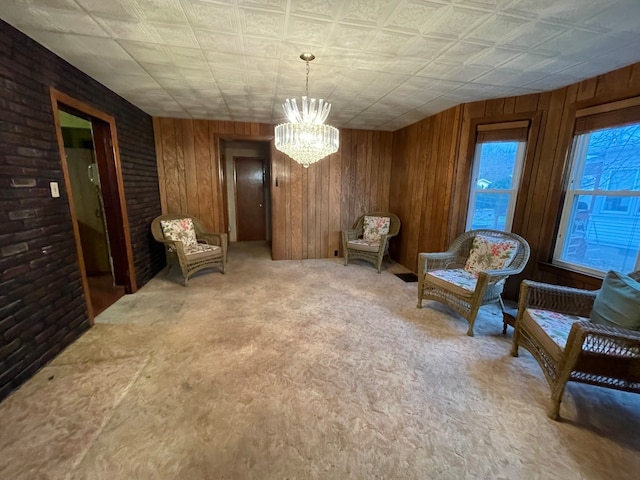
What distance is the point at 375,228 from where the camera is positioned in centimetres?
435

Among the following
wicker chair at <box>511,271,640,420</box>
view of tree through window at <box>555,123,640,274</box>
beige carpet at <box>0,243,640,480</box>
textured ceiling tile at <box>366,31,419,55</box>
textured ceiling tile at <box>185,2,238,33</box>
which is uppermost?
textured ceiling tile at <box>366,31,419,55</box>

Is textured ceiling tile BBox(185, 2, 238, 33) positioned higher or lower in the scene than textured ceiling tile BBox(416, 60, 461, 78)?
lower

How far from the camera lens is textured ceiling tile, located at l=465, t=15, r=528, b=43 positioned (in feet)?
5.01

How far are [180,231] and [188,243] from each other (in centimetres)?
19

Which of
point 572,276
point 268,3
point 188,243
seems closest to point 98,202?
point 188,243

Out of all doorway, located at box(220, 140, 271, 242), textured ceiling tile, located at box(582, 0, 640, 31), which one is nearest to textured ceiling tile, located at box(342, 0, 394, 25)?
textured ceiling tile, located at box(582, 0, 640, 31)

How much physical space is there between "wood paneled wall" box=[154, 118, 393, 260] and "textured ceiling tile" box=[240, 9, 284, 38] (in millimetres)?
2525

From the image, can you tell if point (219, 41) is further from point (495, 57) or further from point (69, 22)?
point (495, 57)

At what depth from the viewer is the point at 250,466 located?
119 centimetres

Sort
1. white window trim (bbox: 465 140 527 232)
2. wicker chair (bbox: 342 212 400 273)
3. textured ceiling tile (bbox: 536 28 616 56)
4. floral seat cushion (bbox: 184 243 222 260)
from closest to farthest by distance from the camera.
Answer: textured ceiling tile (bbox: 536 28 616 56), white window trim (bbox: 465 140 527 232), floral seat cushion (bbox: 184 243 222 260), wicker chair (bbox: 342 212 400 273)

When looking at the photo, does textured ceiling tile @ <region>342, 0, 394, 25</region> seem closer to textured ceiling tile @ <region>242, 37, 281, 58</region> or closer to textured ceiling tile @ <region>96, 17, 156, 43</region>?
textured ceiling tile @ <region>242, 37, 281, 58</region>

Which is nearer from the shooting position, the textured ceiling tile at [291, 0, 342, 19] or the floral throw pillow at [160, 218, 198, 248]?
the textured ceiling tile at [291, 0, 342, 19]

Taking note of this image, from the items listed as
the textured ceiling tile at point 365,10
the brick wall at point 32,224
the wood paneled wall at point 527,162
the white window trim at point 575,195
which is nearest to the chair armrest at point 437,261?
the wood paneled wall at point 527,162

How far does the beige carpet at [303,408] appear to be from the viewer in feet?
3.93
